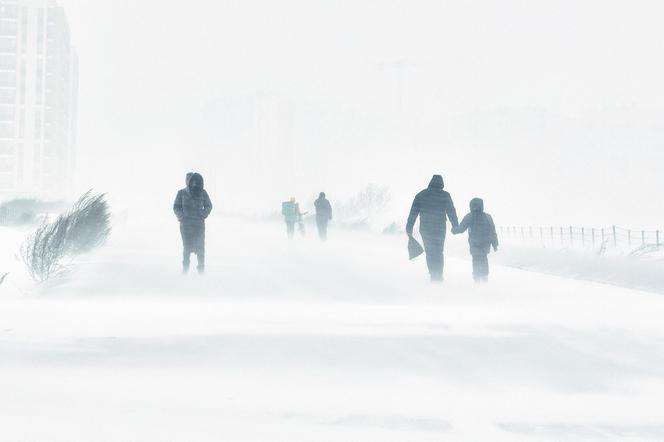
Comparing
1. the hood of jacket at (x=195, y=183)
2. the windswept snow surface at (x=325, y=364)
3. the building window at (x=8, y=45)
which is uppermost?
the building window at (x=8, y=45)

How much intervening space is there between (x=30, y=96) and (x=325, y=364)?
522 ft

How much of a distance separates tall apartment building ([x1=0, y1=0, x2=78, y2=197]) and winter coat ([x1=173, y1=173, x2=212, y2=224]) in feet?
463

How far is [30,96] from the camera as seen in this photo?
6289 inches

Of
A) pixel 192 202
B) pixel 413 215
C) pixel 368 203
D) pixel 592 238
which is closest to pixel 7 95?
pixel 368 203

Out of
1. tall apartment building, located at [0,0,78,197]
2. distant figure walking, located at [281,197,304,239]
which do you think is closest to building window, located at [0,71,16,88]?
tall apartment building, located at [0,0,78,197]

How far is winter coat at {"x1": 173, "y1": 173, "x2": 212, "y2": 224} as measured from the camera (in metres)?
17.7

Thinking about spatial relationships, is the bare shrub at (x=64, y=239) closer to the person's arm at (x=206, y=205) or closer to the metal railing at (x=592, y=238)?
the person's arm at (x=206, y=205)

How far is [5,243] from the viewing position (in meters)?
23.8

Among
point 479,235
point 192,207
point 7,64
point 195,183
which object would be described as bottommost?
point 479,235

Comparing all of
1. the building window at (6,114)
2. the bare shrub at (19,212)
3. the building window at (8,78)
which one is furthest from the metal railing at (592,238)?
the building window at (8,78)

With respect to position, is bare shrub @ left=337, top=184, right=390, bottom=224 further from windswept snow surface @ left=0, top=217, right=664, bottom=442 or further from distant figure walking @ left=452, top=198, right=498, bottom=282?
windswept snow surface @ left=0, top=217, right=664, bottom=442

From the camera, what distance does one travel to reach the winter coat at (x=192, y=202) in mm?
17734

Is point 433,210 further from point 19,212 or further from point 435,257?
point 19,212

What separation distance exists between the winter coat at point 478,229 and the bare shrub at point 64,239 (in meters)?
6.59
